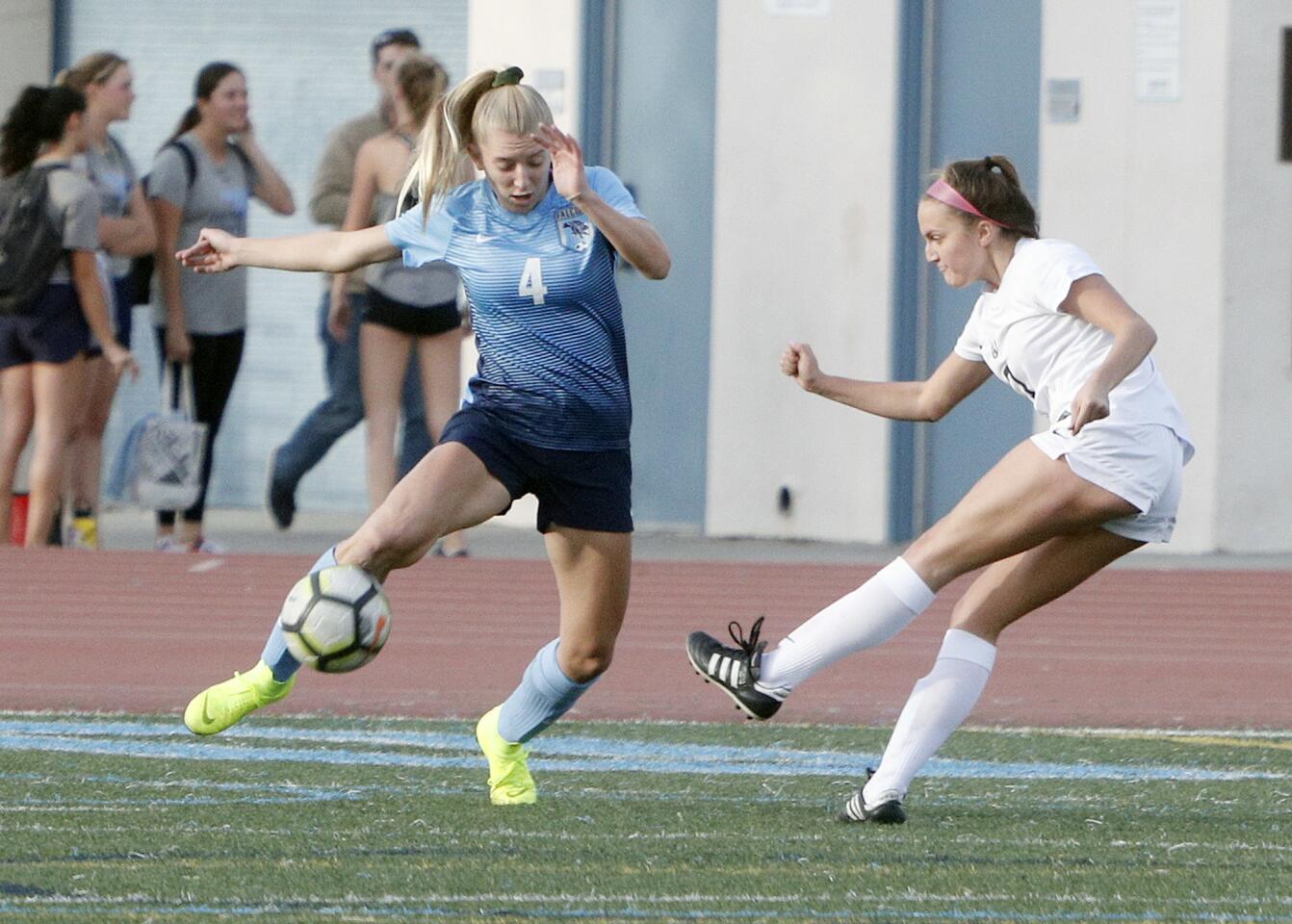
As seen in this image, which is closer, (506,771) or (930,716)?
(930,716)

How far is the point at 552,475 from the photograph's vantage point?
6.06 metres

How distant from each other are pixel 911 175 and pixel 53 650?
581 cm

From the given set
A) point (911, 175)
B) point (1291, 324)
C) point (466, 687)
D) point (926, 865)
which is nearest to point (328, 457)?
point (911, 175)

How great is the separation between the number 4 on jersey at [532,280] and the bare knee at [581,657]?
87cm

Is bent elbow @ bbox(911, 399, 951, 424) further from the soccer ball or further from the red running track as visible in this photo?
the red running track

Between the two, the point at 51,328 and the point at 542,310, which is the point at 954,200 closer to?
the point at 542,310

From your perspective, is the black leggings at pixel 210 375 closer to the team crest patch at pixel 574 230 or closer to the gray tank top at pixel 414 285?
the gray tank top at pixel 414 285

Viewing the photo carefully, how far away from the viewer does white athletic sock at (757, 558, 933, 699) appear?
230 inches

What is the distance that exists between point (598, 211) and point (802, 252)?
7.65 meters

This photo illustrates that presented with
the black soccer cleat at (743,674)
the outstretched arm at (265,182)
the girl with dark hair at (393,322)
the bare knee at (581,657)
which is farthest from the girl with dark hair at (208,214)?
the black soccer cleat at (743,674)

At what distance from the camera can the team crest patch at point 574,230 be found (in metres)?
6.10

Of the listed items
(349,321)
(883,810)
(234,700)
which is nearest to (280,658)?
(234,700)

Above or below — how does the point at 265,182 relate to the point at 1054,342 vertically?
above

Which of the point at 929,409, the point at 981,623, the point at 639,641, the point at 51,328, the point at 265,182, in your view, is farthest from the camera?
the point at 265,182
